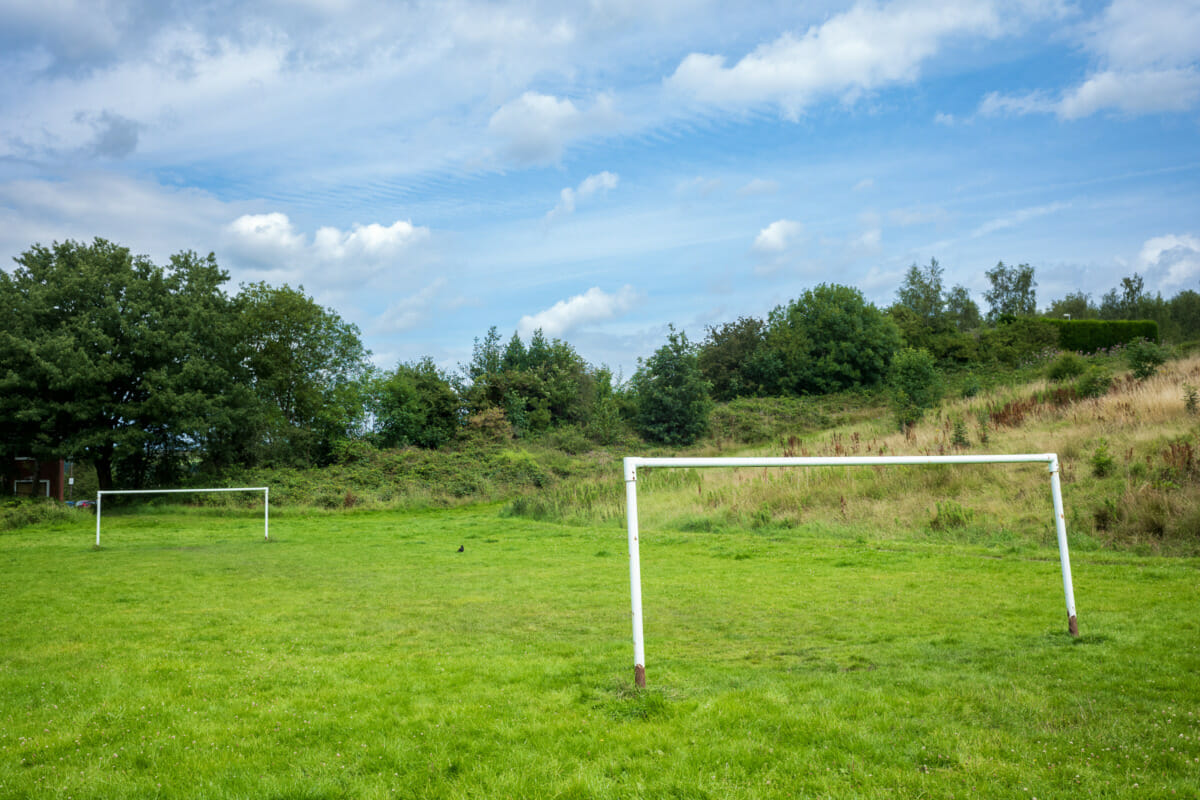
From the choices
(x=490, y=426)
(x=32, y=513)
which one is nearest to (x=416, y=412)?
(x=490, y=426)

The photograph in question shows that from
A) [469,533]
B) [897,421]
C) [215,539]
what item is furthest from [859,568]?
[215,539]

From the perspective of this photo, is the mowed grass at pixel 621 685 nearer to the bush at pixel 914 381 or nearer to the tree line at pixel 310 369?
the bush at pixel 914 381

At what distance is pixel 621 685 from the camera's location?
554 cm

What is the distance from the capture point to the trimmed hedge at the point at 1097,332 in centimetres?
3925

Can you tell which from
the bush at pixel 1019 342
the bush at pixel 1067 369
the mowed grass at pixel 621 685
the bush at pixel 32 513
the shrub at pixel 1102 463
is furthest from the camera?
the bush at pixel 1019 342

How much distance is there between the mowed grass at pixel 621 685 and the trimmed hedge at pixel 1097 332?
34723 millimetres

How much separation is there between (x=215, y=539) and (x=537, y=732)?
1947cm

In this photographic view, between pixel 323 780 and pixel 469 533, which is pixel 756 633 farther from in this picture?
pixel 469 533

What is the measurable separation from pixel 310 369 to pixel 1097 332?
43.6 metres

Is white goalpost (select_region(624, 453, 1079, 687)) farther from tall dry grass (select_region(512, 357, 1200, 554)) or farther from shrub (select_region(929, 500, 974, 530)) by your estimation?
shrub (select_region(929, 500, 974, 530))

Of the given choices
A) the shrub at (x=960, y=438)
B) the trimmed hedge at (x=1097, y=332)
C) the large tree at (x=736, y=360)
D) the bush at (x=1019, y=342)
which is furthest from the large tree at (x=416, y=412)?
the trimmed hedge at (x=1097, y=332)

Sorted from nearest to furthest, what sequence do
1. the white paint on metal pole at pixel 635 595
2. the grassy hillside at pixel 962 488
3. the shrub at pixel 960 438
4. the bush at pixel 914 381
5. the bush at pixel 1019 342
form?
the white paint on metal pole at pixel 635 595, the grassy hillside at pixel 962 488, the shrub at pixel 960 438, the bush at pixel 914 381, the bush at pixel 1019 342

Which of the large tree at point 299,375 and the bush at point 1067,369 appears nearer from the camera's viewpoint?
the bush at point 1067,369

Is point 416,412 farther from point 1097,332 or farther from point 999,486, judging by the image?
point 1097,332
